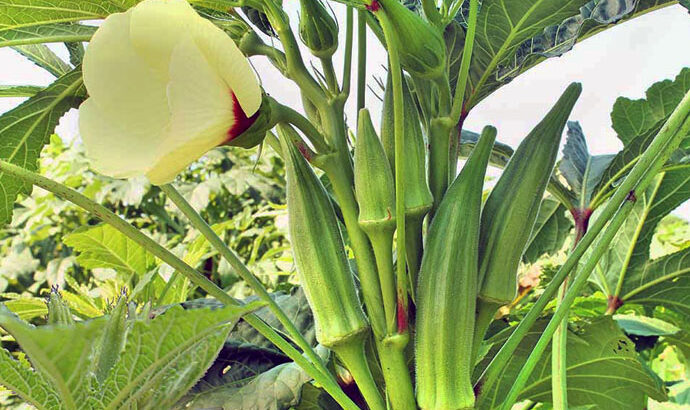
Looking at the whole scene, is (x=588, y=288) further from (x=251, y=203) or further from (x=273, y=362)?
(x=251, y=203)

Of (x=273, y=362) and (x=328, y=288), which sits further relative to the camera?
(x=273, y=362)

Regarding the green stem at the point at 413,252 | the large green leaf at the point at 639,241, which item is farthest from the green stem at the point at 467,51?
the large green leaf at the point at 639,241

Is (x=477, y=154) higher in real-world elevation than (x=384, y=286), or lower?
higher

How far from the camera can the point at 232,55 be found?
1.24 feet

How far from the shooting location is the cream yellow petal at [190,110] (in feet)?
1.23

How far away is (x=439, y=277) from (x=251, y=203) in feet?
6.15

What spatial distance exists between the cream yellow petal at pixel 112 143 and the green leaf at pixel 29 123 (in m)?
0.15

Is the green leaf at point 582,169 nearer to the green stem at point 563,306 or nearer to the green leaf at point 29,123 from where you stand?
the green stem at point 563,306

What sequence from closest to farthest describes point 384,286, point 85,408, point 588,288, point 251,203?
point 85,408
point 384,286
point 588,288
point 251,203

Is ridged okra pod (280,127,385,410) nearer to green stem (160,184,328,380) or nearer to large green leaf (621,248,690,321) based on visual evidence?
green stem (160,184,328,380)

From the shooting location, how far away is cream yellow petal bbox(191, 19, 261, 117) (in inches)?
14.7

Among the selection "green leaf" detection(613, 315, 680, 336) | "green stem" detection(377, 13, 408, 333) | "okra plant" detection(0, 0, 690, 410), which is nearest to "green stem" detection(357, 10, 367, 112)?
"okra plant" detection(0, 0, 690, 410)

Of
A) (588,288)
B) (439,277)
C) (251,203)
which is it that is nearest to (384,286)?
(439,277)

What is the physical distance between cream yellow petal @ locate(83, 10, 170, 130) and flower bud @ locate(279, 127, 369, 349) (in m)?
A: 0.11
